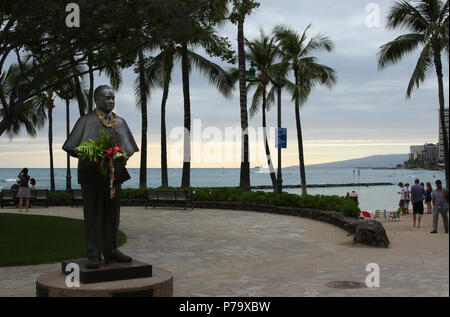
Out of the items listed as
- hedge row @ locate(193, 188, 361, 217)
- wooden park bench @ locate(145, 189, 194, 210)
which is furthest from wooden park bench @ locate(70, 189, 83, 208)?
hedge row @ locate(193, 188, 361, 217)

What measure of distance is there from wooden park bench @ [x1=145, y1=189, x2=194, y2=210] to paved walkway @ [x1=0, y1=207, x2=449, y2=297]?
462 centimetres

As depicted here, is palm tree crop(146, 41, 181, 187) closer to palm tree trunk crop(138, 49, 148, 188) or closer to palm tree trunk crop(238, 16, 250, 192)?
palm tree trunk crop(138, 49, 148, 188)

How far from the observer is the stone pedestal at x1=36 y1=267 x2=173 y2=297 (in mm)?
5910

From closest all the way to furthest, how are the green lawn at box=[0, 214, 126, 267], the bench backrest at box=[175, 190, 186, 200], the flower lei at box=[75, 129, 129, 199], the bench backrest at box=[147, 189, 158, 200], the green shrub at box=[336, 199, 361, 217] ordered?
the flower lei at box=[75, 129, 129, 199] → the green lawn at box=[0, 214, 126, 267] → the green shrub at box=[336, 199, 361, 217] → the bench backrest at box=[175, 190, 186, 200] → the bench backrest at box=[147, 189, 158, 200]

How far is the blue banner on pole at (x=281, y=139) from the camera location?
1750 cm

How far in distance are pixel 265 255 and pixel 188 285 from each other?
323cm

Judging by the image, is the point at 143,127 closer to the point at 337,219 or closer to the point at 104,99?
the point at 337,219

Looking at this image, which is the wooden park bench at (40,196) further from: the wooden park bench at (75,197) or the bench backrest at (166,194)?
the bench backrest at (166,194)

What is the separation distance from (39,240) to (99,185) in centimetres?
595

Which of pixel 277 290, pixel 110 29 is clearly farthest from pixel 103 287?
pixel 110 29

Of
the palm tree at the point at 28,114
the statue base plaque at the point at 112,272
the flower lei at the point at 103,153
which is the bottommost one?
the statue base plaque at the point at 112,272

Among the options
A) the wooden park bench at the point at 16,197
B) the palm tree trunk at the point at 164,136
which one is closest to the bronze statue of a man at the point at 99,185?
the wooden park bench at the point at 16,197

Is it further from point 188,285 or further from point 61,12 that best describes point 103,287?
point 61,12

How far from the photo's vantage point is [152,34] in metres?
13.1
